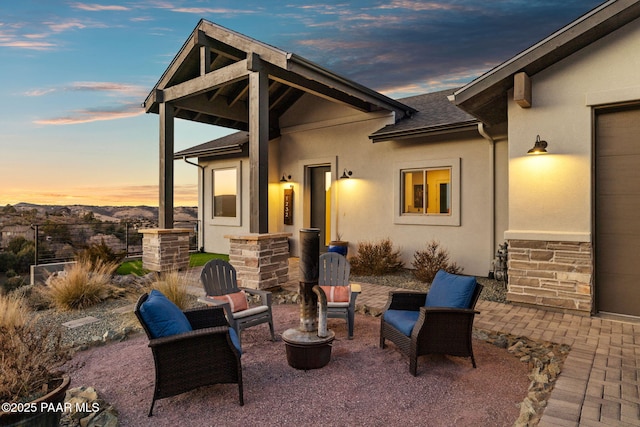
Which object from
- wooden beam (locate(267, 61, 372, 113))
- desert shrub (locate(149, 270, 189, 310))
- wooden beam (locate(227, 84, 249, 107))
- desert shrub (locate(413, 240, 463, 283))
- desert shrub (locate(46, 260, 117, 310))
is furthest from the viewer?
wooden beam (locate(227, 84, 249, 107))

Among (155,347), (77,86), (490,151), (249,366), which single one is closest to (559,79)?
(490,151)

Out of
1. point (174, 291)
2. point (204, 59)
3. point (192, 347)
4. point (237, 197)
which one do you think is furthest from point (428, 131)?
point (192, 347)

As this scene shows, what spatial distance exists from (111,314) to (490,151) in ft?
24.1

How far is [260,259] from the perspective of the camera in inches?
236

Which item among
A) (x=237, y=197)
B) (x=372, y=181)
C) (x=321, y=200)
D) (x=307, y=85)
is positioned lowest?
(x=321, y=200)

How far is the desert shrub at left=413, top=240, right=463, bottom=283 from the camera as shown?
22.9 feet

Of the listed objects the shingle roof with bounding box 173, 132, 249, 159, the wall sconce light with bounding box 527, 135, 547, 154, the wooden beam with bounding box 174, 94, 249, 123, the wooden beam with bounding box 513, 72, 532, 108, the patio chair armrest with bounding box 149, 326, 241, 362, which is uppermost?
the wooden beam with bounding box 174, 94, 249, 123

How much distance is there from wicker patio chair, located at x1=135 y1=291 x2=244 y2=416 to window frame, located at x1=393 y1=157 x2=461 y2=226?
6246mm

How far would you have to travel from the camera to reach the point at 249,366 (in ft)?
11.0

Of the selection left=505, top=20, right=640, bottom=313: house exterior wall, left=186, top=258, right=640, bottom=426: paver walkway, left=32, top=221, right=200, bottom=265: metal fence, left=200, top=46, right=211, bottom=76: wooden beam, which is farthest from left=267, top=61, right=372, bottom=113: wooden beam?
left=32, top=221, right=200, bottom=265: metal fence

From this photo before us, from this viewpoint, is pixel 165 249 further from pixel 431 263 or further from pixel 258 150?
pixel 431 263

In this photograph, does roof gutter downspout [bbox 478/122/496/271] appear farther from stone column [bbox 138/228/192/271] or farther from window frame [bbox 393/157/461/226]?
stone column [bbox 138/228/192/271]

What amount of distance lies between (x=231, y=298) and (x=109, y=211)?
588 inches

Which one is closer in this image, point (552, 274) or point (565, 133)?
point (565, 133)
